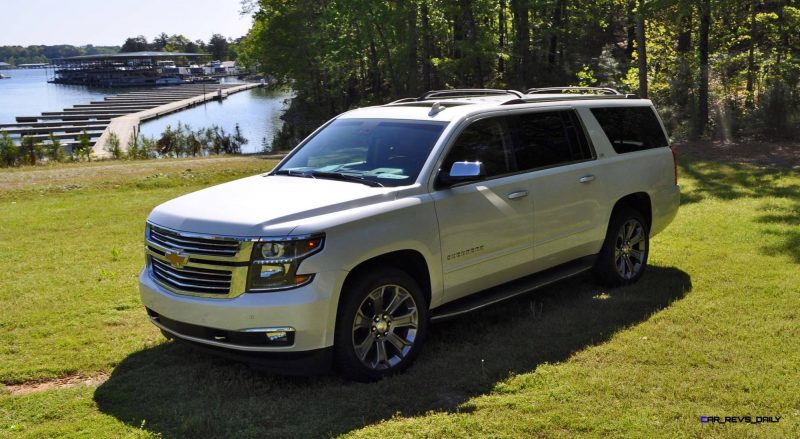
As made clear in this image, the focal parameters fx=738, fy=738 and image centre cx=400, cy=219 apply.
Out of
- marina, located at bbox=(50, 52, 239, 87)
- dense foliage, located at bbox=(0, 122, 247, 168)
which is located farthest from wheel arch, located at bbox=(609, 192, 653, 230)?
marina, located at bbox=(50, 52, 239, 87)

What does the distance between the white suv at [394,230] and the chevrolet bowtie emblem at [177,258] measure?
0.01m

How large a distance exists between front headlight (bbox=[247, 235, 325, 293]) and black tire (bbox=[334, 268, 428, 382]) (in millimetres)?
409

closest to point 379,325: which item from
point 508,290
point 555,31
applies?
point 508,290

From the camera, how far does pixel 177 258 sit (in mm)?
4980

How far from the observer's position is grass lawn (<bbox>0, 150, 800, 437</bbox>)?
4.46 meters

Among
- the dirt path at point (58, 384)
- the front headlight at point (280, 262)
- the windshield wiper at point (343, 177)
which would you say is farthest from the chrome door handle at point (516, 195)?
the dirt path at point (58, 384)

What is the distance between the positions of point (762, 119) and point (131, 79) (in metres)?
147

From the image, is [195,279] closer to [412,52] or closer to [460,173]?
[460,173]

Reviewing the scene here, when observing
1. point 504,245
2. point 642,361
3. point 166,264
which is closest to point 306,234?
point 166,264

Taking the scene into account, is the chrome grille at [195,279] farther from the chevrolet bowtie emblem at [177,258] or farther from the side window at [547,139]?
the side window at [547,139]

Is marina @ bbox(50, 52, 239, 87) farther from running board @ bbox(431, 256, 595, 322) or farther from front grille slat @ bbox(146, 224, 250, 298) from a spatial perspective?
front grille slat @ bbox(146, 224, 250, 298)

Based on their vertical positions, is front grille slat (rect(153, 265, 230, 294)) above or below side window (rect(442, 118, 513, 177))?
below

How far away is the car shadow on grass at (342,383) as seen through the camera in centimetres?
451

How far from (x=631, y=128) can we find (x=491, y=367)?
351 centimetres
